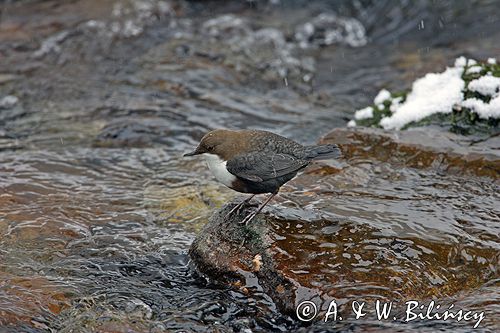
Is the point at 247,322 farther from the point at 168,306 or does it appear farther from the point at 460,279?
Answer: the point at 460,279

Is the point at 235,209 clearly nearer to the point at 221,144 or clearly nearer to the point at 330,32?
the point at 221,144

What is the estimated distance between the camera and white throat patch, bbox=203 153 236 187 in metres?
4.57

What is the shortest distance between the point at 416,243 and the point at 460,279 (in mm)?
338

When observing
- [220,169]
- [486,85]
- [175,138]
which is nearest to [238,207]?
[220,169]

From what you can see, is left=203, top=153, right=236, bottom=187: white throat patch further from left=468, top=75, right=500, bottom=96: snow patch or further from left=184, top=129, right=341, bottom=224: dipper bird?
left=468, top=75, right=500, bottom=96: snow patch

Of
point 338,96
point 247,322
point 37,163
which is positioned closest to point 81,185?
point 37,163

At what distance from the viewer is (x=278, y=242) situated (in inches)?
169

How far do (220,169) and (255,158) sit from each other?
25 cm
